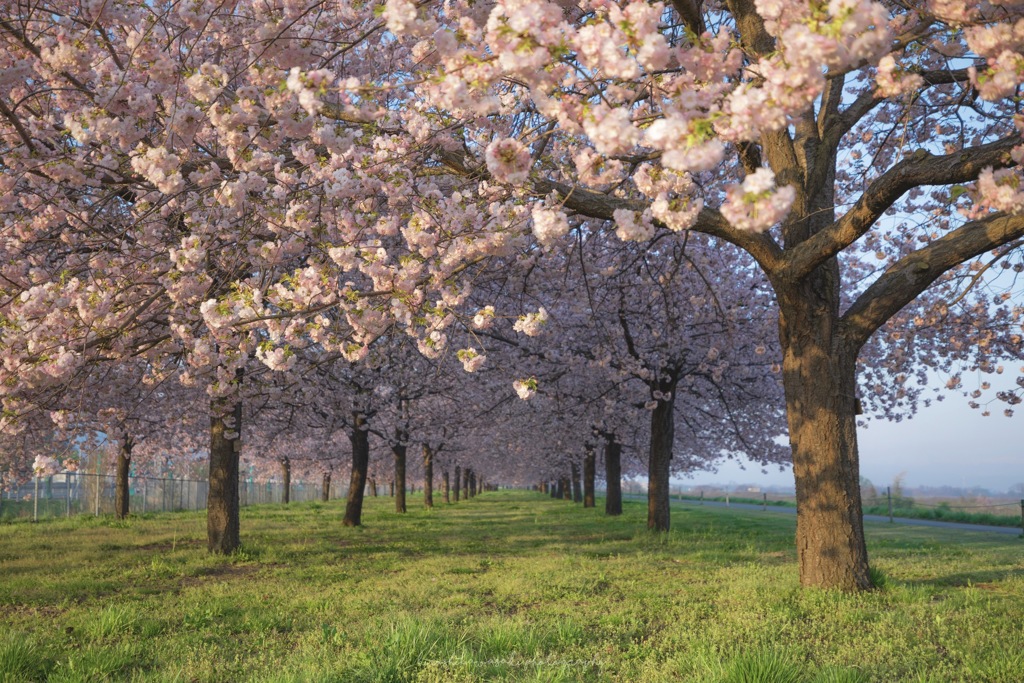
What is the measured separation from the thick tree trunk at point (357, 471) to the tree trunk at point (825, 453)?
1462 centimetres

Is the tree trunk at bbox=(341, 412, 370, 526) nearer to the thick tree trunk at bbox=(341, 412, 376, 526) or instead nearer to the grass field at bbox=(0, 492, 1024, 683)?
the thick tree trunk at bbox=(341, 412, 376, 526)

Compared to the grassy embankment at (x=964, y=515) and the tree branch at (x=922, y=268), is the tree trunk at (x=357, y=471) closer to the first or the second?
the grassy embankment at (x=964, y=515)

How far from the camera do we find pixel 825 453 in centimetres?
746

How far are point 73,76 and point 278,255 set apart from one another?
2.51 m

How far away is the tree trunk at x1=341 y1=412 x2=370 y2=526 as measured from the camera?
2034cm

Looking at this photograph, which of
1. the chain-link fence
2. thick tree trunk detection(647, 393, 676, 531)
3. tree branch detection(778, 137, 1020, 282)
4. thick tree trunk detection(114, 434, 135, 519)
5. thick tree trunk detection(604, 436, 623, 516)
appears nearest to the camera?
tree branch detection(778, 137, 1020, 282)

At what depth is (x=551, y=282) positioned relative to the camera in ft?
42.4

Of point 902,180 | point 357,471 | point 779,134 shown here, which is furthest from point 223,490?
point 902,180

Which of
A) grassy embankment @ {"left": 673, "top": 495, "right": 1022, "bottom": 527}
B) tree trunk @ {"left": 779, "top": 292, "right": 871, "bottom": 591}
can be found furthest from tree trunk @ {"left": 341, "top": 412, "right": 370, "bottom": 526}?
grassy embankment @ {"left": 673, "top": 495, "right": 1022, "bottom": 527}

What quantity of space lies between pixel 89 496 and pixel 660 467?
83.9 ft

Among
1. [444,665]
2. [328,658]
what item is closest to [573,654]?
[444,665]

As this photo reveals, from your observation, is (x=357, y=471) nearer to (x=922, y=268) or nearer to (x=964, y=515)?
(x=922, y=268)

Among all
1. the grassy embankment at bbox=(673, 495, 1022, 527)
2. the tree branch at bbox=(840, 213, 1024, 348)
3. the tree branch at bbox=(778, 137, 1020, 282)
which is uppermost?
the tree branch at bbox=(778, 137, 1020, 282)

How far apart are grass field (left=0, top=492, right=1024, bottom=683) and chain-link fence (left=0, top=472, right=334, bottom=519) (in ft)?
51.5
